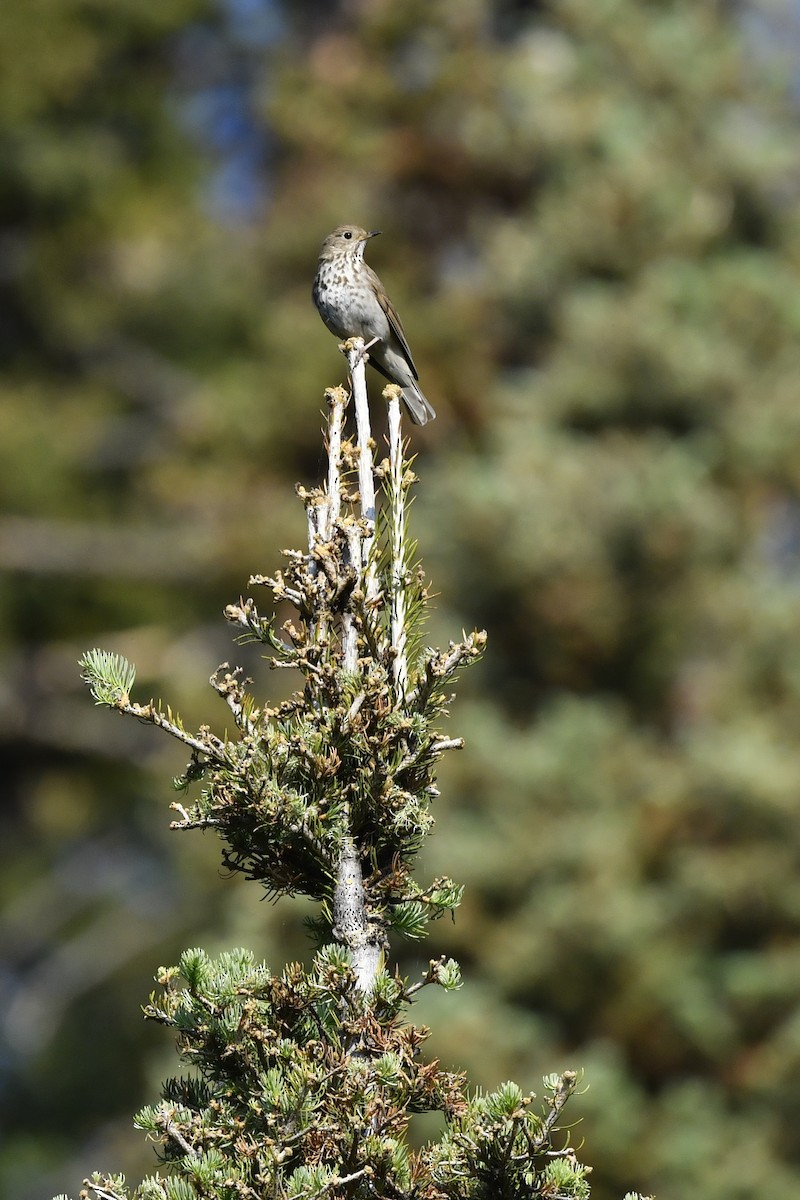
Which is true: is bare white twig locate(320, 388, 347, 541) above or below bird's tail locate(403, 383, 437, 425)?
below

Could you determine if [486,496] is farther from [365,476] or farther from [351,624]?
[351,624]

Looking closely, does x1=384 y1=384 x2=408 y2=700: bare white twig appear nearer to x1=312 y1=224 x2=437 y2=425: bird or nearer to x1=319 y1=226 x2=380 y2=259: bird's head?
x1=312 y1=224 x2=437 y2=425: bird

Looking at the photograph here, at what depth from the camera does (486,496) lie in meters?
11.5

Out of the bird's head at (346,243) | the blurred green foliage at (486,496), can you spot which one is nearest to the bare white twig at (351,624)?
the bird's head at (346,243)

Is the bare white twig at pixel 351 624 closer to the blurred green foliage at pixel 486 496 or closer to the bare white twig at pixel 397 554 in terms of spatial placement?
the bare white twig at pixel 397 554

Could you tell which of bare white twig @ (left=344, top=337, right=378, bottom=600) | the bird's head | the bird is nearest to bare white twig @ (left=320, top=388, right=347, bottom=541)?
bare white twig @ (left=344, top=337, right=378, bottom=600)

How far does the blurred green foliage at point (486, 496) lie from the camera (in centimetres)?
1082

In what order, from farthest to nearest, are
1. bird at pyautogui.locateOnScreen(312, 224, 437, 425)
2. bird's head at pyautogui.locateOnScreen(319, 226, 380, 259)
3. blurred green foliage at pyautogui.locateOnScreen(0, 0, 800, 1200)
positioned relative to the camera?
blurred green foliage at pyautogui.locateOnScreen(0, 0, 800, 1200) → bird's head at pyautogui.locateOnScreen(319, 226, 380, 259) → bird at pyautogui.locateOnScreen(312, 224, 437, 425)

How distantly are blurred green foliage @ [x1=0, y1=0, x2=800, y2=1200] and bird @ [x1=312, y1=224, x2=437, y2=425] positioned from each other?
4.23 m

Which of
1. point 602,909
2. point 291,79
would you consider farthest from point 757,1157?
point 291,79

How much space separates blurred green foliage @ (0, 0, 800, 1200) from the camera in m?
10.8

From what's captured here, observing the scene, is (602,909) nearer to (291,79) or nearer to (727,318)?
(727,318)

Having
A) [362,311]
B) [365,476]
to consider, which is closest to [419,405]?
[362,311]

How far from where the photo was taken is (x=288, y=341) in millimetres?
15938
